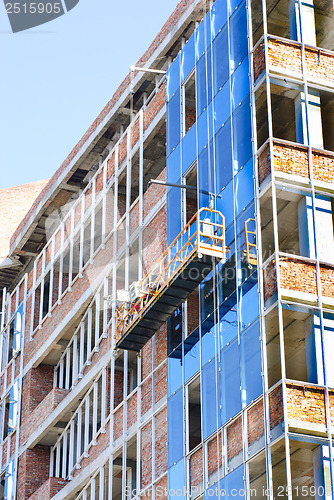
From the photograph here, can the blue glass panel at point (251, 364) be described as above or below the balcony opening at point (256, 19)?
below

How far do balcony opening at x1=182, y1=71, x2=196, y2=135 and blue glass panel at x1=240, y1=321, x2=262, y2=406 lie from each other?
920cm

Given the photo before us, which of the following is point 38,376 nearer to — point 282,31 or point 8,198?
point 8,198

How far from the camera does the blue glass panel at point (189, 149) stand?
1241 inches

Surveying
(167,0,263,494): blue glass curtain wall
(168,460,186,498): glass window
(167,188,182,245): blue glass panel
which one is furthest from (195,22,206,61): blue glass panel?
(168,460,186,498): glass window

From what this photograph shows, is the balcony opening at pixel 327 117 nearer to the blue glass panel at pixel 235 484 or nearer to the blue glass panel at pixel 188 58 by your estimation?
the blue glass panel at pixel 188 58

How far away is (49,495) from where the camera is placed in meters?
36.9

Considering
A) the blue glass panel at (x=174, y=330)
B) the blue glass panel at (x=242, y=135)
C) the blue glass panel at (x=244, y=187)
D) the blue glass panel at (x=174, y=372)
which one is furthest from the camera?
the blue glass panel at (x=174, y=330)

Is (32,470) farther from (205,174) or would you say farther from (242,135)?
(242,135)

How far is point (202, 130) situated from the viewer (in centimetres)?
3102

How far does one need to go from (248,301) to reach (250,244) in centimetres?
147

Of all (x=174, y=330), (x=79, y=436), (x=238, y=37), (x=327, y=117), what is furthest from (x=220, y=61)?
(x=79, y=436)

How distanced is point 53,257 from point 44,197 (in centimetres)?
376

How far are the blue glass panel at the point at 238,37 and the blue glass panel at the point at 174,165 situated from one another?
370 cm

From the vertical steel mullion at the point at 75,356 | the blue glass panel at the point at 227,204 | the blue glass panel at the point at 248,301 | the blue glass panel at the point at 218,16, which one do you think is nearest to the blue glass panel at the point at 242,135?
the blue glass panel at the point at 227,204
